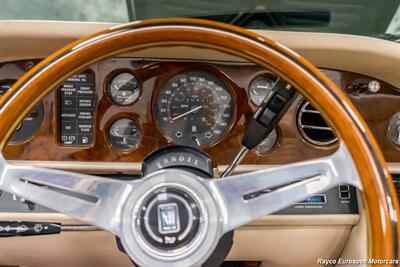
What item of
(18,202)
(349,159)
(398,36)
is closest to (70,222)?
(18,202)

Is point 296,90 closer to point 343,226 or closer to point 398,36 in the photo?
point 343,226

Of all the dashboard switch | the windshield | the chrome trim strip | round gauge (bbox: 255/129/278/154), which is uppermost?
the windshield

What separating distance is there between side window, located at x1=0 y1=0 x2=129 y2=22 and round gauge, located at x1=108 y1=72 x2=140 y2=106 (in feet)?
2.26

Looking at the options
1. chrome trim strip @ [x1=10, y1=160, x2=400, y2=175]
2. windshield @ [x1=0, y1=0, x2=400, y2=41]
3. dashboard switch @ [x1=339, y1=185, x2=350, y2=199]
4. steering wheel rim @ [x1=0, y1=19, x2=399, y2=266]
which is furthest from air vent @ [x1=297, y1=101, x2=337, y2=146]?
steering wheel rim @ [x1=0, y1=19, x2=399, y2=266]

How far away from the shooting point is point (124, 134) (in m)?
1.48

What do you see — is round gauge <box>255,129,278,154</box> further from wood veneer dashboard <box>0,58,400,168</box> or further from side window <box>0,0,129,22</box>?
side window <box>0,0,129,22</box>

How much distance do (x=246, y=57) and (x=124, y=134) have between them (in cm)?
60

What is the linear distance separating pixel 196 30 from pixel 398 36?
0.99 meters

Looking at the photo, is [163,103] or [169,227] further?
[163,103]

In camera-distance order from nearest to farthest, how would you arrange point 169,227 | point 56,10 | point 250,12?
point 169,227 < point 250,12 < point 56,10

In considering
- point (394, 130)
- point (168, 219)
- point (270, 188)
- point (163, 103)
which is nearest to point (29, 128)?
point (163, 103)

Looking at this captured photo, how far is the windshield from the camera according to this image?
177 centimetres

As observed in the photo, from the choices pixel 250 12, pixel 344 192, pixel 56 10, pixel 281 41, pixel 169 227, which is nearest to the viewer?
pixel 169 227

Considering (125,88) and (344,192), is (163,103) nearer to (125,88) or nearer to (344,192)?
(125,88)
